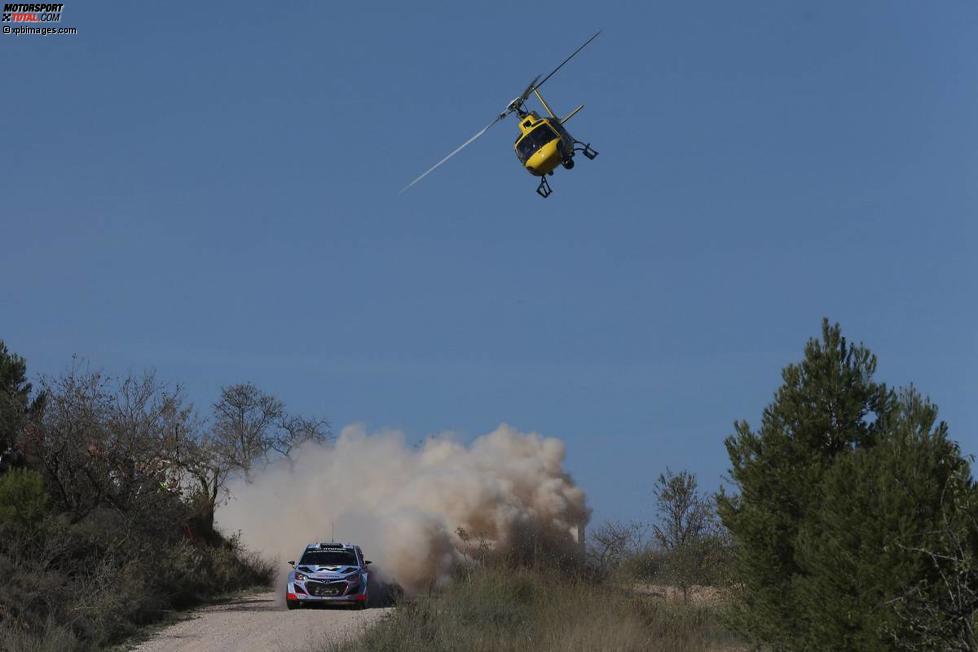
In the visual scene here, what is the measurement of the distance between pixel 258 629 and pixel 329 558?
6.40 metres

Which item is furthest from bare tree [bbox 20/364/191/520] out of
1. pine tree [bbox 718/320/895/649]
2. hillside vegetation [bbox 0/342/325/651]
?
pine tree [bbox 718/320/895/649]

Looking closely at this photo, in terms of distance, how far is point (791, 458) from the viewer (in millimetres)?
21094

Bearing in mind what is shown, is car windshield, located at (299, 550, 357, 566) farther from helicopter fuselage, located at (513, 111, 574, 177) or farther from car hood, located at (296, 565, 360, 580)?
helicopter fuselage, located at (513, 111, 574, 177)

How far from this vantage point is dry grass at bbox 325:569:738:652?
22344 mm

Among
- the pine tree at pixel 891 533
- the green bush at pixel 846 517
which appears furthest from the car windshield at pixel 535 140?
the pine tree at pixel 891 533

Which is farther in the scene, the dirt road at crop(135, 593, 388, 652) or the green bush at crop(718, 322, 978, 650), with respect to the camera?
the dirt road at crop(135, 593, 388, 652)

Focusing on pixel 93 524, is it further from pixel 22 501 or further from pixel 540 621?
pixel 540 621

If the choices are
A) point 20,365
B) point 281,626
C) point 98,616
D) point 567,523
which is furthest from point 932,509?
point 20,365

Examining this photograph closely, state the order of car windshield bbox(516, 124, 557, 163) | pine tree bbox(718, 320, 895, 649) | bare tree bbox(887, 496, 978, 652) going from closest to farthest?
bare tree bbox(887, 496, 978, 652), pine tree bbox(718, 320, 895, 649), car windshield bbox(516, 124, 557, 163)

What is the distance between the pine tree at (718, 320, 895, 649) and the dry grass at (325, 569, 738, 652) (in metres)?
2.49

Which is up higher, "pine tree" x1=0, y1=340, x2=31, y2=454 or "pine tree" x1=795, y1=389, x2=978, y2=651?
"pine tree" x1=0, y1=340, x2=31, y2=454

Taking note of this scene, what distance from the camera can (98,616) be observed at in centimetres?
2748

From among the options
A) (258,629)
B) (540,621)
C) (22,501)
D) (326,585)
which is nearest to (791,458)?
(540,621)

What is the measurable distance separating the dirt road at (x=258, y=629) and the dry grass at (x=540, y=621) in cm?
133
